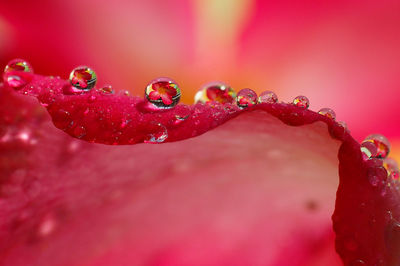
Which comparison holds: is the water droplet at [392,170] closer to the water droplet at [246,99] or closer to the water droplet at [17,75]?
the water droplet at [246,99]

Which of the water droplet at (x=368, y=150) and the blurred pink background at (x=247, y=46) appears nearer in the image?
the water droplet at (x=368, y=150)

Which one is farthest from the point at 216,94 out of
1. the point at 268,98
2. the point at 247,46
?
the point at 247,46

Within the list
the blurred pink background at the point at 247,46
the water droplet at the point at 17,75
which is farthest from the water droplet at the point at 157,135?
the blurred pink background at the point at 247,46

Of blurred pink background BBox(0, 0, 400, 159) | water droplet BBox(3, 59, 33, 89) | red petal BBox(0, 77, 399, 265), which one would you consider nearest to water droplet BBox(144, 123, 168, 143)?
red petal BBox(0, 77, 399, 265)

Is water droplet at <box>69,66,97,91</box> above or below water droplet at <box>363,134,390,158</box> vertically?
above

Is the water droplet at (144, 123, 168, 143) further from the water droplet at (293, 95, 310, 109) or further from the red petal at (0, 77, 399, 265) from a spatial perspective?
the water droplet at (293, 95, 310, 109)

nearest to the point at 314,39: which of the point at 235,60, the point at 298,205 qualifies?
the point at 235,60

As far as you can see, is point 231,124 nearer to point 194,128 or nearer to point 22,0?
point 194,128
